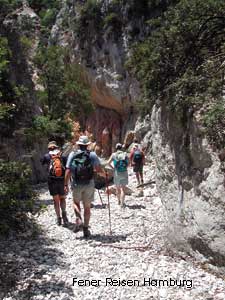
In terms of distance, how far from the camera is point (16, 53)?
17391 millimetres

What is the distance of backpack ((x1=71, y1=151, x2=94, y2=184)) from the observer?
8.15 meters

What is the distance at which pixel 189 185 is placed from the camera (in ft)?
23.2

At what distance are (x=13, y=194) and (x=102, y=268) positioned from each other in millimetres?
2002

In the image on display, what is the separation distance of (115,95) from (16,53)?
54.2ft

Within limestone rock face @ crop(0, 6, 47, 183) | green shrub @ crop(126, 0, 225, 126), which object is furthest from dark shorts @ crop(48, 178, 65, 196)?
limestone rock face @ crop(0, 6, 47, 183)

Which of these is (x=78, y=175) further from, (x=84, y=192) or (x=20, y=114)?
(x=20, y=114)

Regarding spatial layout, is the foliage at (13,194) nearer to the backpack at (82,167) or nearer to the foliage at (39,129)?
the backpack at (82,167)

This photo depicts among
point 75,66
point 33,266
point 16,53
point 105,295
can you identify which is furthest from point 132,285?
point 75,66

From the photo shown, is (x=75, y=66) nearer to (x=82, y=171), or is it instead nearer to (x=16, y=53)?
(x=16, y=53)

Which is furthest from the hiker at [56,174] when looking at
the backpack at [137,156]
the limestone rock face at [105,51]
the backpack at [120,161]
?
the limestone rock face at [105,51]

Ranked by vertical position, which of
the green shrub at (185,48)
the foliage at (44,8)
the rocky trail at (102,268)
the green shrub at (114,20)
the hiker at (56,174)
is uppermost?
the foliage at (44,8)

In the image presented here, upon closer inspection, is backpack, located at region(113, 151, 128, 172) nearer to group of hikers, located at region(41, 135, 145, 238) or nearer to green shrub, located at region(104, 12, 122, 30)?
group of hikers, located at region(41, 135, 145, 238)

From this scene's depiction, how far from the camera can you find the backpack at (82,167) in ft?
26.7

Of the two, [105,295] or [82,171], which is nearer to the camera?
[105,295]
